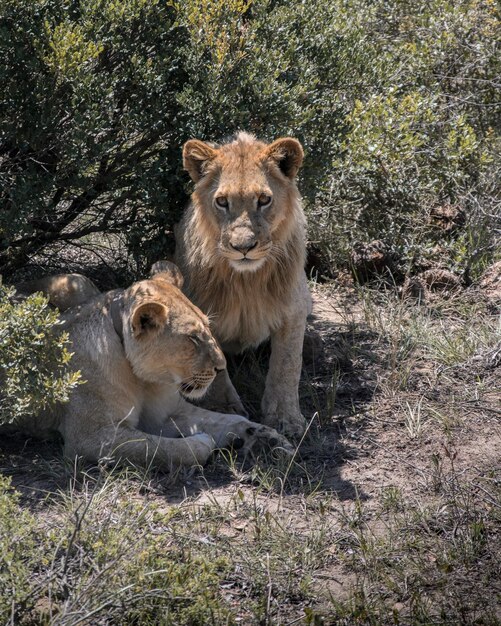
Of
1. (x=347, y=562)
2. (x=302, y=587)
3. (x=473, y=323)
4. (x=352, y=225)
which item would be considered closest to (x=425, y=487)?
(x=347, y=562)

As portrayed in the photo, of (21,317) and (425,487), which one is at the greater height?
(21,317)

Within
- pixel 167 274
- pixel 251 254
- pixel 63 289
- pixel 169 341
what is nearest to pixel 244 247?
pixel 251 254

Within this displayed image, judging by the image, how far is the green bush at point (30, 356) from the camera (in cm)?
487

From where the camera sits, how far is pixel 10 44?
5.66m

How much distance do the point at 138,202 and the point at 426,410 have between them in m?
2.56

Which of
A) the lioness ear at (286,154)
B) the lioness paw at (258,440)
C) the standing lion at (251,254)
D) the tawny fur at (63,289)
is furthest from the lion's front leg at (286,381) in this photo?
the tawny fur at (63,289)

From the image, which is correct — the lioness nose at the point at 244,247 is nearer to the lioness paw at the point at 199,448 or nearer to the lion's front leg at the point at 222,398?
the lion's front leg at the point at 222,398

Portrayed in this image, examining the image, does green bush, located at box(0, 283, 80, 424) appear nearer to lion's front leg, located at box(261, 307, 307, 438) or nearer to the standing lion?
the standing lion

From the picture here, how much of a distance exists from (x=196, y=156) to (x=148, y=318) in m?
1.26

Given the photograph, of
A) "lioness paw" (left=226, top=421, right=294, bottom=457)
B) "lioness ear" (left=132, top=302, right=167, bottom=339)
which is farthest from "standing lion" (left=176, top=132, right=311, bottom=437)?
"lioness ear" (left=132, top=302, right=167, bottom=339)

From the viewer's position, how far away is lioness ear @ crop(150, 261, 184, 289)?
18.5ft

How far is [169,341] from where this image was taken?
5254 mm

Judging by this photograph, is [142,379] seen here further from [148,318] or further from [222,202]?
[222,202]

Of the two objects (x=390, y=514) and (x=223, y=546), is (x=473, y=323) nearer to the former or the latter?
(x=390, y=514)
